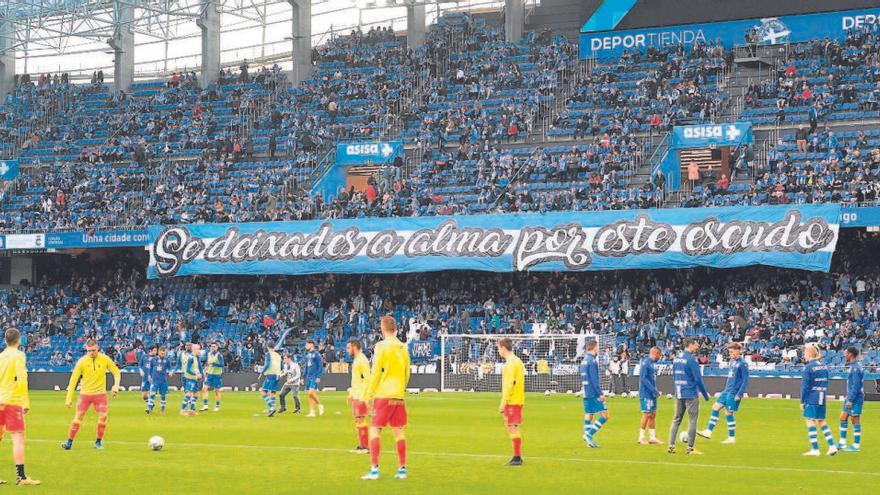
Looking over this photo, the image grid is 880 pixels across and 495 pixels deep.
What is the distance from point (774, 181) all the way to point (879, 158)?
13.3ft

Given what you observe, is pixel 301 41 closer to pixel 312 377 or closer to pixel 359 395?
pixel 312 377

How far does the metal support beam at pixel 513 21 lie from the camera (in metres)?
66.7

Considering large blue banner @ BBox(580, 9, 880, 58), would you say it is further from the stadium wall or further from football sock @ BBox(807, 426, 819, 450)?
football sock @ BBox(807, 426, 819, 450)

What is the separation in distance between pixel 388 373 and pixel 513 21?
50.7 meters

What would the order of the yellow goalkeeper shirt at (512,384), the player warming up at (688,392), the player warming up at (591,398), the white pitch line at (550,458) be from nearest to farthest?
1. the white pitch line at (550,458)
2. the yellow goalkeeper shirt at (512,384)
3. the player warming up at (688,392)
4. the player warming up at (591,398)

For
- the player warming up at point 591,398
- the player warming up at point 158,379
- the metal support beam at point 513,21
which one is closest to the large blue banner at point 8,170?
the metal support beam at point 513,21

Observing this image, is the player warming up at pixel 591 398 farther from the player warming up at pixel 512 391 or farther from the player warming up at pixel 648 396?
the player warming up at pixel 512 391

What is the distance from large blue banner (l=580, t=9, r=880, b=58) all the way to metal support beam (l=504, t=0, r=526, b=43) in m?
5.67

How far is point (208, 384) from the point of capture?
37.5 metres

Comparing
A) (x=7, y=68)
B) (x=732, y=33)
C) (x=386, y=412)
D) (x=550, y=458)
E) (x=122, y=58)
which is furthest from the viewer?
(x=7, y=68)

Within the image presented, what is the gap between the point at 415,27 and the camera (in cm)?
7000

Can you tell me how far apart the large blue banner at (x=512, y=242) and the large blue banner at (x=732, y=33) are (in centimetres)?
1304

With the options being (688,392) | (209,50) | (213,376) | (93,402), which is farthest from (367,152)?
→ (688,392)

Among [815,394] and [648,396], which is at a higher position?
[815,394]
